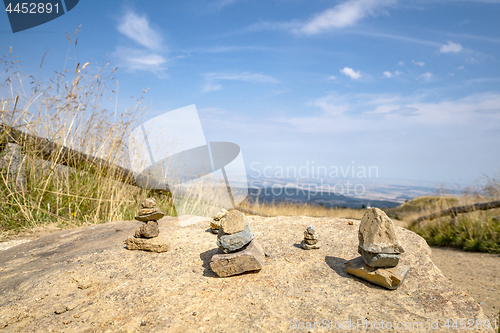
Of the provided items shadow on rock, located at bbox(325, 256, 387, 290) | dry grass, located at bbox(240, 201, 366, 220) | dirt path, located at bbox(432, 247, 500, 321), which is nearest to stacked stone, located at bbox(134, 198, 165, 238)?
shadow on rock, located at bbox(325, 256, 387, 290)

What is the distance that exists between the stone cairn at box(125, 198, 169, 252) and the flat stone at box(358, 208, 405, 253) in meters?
2.15

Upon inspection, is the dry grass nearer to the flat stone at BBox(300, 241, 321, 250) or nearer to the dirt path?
the dirt path

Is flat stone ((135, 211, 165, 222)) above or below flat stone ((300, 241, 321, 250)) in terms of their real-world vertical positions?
above

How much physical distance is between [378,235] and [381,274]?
1.11ft

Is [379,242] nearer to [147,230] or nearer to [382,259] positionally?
[382,259]

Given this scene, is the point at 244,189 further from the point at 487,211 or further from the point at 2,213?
the point at 487,211

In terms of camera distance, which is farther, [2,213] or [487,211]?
[487,211]

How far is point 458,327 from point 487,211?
7.82 m

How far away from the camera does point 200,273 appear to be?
2.69 meters

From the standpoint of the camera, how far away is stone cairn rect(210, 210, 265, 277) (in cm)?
258

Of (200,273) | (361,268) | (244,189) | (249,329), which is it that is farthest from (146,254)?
(244,189)

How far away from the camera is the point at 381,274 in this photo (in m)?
2.46

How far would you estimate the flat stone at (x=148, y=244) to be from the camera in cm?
316

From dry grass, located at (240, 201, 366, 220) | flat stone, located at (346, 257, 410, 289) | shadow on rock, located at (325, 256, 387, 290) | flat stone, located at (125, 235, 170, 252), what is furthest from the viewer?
dry grass, located at (240, 201, 366, 220)
